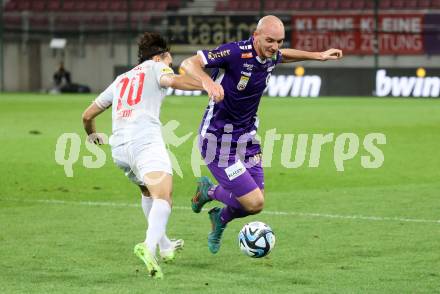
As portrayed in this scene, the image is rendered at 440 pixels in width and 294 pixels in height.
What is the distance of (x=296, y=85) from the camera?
1420 inches

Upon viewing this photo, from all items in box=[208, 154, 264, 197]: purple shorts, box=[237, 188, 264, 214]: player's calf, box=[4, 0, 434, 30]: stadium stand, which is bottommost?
box=[4, 0, 434, 30]: stadium stand

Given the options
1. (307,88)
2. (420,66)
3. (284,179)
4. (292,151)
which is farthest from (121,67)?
(284,179)

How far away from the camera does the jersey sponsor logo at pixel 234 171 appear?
9445 mm

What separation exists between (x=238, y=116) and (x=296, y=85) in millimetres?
26779

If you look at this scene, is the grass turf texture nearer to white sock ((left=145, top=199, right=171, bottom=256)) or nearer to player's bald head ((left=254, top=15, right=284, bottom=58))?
white sock ((left=145, top=199, right=171, bottom=256))

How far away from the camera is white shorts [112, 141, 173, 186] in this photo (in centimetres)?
851

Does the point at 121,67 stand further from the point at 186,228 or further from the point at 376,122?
the point at 186,228

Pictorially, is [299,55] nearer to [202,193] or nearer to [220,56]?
[220,56]

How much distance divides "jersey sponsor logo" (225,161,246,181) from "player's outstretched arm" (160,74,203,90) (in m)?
1.22

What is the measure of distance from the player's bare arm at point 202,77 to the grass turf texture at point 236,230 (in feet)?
4.44

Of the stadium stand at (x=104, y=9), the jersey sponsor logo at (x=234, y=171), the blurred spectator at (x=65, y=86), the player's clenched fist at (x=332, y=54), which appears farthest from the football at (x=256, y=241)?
the blurred spectator at (x=65, y=86)

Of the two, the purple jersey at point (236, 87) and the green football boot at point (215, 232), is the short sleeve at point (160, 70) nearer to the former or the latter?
the purple jersey at point (236, 87)

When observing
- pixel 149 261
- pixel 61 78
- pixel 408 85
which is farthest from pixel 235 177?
pixel 61 78

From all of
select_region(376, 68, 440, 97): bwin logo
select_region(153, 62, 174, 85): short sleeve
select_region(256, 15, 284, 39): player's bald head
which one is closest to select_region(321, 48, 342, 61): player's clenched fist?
Result: select_region(256, 15, 284, 39): player's bald head
